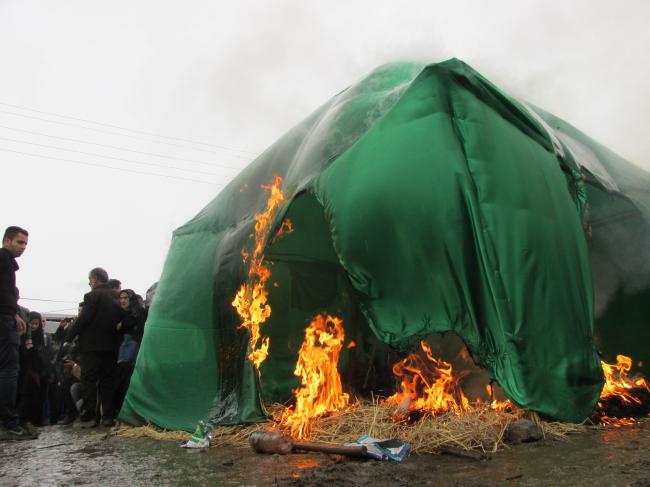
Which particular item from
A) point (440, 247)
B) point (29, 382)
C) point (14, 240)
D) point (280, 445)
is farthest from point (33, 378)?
point (440, 247)

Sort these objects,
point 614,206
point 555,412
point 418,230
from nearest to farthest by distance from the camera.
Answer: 1. point 555,412
2. point 418,230
3. point 614,206

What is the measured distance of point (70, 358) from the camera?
6.79m

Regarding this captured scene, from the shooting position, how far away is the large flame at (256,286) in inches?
194

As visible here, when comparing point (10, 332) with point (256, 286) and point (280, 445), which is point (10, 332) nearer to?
point (256, 286)

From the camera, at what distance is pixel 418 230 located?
377cm

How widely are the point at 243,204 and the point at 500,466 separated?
3.46 meters

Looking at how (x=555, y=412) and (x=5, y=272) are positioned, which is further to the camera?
(x=5, y=272)

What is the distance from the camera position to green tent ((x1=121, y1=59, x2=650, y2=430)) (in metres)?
3.56

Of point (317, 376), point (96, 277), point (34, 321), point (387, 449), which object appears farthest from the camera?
point (34, 321)

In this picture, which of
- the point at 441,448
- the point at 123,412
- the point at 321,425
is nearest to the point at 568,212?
the point at 441,448

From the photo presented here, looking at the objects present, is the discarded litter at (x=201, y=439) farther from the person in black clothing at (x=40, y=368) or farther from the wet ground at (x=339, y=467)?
the person in black clothing at (x=40, y=368)

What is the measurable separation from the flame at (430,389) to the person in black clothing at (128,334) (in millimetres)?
2838

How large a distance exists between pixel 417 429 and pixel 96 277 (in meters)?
3.94

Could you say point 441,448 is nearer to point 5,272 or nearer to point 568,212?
point 568,212
